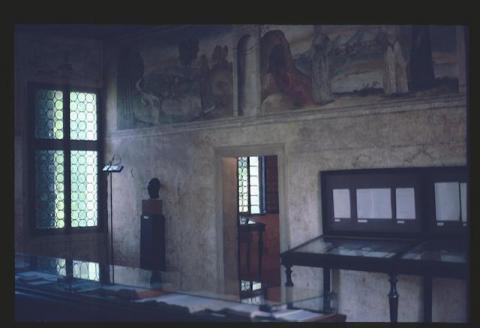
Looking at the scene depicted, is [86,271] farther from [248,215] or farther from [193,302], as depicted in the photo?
[248,215]

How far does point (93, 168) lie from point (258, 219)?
14.1ft

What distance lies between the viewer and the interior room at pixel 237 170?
21.1 feet

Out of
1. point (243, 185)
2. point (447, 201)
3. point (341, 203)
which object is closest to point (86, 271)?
point (341, 203)

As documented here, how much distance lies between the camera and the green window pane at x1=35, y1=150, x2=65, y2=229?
42.3 feet

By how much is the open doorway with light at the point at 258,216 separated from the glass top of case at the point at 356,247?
14.1ft

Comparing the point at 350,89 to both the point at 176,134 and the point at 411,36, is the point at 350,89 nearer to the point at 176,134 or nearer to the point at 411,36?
the point at 411,36

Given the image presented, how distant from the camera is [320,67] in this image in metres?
9.82

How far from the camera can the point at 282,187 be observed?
10289 millimetres

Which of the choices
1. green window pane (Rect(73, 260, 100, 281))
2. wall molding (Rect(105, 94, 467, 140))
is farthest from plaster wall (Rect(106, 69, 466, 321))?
green window pane (Rect(73, 260, 100, 281))

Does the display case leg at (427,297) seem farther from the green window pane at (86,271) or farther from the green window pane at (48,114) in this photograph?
the green window pane at (48,114)

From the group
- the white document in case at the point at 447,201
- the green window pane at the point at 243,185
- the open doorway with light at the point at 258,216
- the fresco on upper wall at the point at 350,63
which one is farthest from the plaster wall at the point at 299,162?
the green window pane at the point at 243,185

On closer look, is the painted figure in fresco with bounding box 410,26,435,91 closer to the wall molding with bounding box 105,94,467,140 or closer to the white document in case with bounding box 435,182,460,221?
the wall molding with bounding box 105,94,467,140

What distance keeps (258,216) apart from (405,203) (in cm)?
722

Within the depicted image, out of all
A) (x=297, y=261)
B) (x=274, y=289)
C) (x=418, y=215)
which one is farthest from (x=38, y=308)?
(x=418, y=215)
